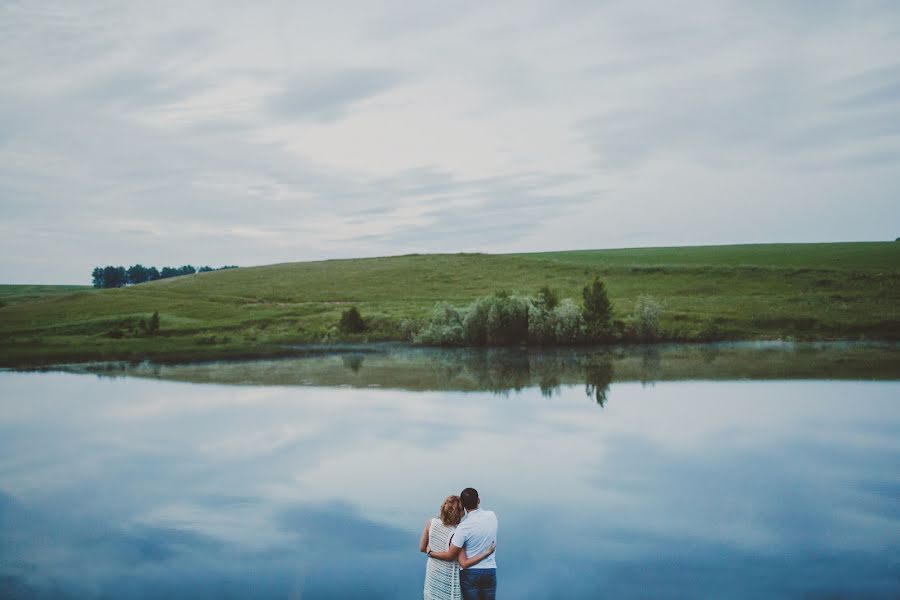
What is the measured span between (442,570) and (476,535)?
2.27 feet

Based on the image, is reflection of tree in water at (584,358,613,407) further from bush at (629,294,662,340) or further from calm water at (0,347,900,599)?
bush at (629,294,662,340)

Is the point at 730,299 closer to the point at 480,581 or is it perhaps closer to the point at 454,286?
the point at 454,286

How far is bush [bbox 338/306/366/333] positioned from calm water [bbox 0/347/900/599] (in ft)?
70.4

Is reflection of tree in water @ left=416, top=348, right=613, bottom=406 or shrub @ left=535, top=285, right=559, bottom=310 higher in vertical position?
shrub @ left=535, top=285, right=559, bottom=310

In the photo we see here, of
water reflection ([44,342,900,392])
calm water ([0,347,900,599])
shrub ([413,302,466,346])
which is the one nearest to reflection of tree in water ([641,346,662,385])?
water reflection ([44,342,900,392])

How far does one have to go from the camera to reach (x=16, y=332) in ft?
202

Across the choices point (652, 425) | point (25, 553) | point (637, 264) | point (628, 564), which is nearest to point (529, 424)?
point (652, 425)

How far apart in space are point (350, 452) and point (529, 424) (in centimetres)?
673

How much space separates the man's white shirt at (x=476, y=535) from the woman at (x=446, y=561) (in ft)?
0.26

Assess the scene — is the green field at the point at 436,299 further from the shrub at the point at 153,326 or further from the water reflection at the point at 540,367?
the water reflection at the point at 540,367

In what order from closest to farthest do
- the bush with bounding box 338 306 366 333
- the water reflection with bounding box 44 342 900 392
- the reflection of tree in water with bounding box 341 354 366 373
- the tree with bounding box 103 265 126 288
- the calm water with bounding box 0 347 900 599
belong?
1. the calm water with bounding box 0 347 900 599
2. the water reflection with bounding box 44 342 900 392
3. the reflection of tree in water with bounding box 341 354 366 373
4. the bush with bounding box 338 306 366 333
5. the tree with bounding box 103 265 126 288

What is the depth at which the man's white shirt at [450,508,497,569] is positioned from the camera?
8977 millimetres

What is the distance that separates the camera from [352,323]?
192ft

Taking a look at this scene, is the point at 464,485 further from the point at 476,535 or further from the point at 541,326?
the point at 541,326
